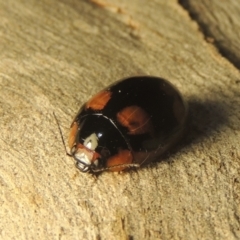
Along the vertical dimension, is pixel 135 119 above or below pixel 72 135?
above

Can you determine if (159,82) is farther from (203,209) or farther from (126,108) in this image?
(203,209)

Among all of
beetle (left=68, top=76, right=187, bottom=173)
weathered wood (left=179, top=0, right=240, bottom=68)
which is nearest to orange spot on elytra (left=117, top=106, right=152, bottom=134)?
beetle (left=68, top=76, right=187, bottom=173)

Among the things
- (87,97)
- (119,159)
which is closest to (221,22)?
(87,97)

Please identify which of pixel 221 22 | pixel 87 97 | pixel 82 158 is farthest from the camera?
pixel 221 22

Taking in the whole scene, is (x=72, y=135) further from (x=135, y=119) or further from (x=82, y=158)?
(x=135, y=119)

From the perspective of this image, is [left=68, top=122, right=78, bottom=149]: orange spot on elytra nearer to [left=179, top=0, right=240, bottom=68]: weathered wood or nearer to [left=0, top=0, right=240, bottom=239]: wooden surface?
[left=0, top=0, right=240, bottom=239]: wooden surface

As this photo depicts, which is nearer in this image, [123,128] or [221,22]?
[123,128]

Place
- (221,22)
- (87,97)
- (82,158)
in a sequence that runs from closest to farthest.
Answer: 1. (82,158)
2. (87,97)
3. (221,22)
